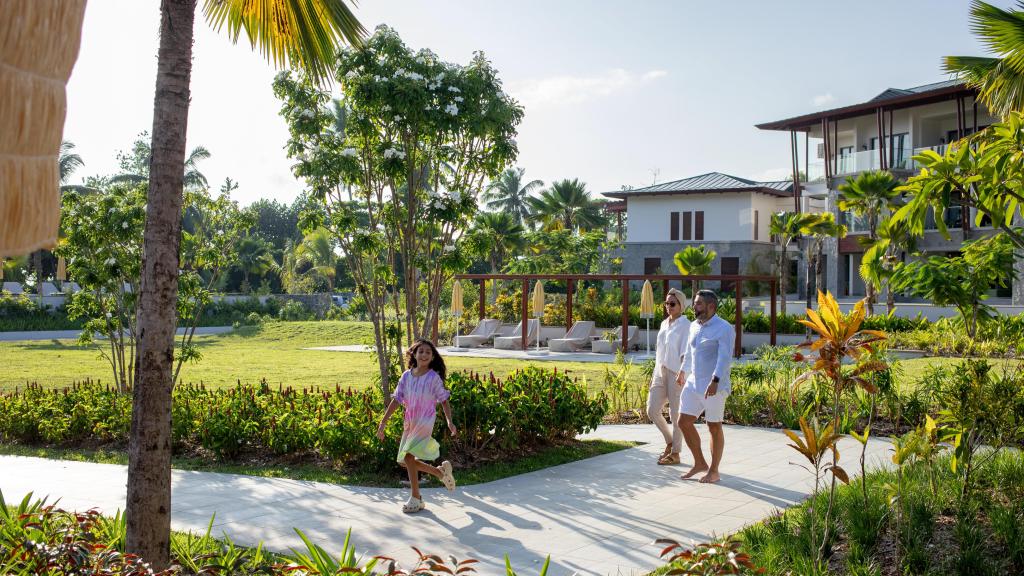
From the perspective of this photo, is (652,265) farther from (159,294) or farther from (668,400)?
(159,294)

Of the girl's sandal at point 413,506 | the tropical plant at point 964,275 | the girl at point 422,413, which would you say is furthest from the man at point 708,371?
the girl's sandal at point 413,506

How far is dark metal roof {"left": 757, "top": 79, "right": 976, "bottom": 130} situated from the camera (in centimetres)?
3186

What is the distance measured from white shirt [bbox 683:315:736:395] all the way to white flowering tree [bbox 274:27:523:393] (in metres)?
3.18

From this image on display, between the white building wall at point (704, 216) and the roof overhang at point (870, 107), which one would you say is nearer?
the roof overhang at point (870, 107)

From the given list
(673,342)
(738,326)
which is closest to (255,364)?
(738,326)

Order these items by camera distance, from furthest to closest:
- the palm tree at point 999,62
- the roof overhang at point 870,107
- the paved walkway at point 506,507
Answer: the roof overhang at point 870,107
the palm tree at point 999,62
the paved walkway at point 506,507

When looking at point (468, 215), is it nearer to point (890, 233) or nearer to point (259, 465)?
point (259, 465)

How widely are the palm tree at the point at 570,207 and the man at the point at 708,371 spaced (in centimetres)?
3878

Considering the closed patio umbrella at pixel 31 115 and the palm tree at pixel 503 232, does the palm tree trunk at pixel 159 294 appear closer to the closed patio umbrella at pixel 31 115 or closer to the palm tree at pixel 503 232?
the closed patio umbrella at pixel 31 115

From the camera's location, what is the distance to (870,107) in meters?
34.1

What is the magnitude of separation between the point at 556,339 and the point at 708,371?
18.8 metres

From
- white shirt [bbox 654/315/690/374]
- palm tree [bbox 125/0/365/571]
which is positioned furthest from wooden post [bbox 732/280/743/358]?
palm tree [bbox 125/0/365/571]

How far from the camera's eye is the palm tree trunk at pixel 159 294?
15.5ft

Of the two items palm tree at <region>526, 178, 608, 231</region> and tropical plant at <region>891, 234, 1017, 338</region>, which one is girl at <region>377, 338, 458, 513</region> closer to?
tropical plant at <region>891, 234, 1017, 338</region>
